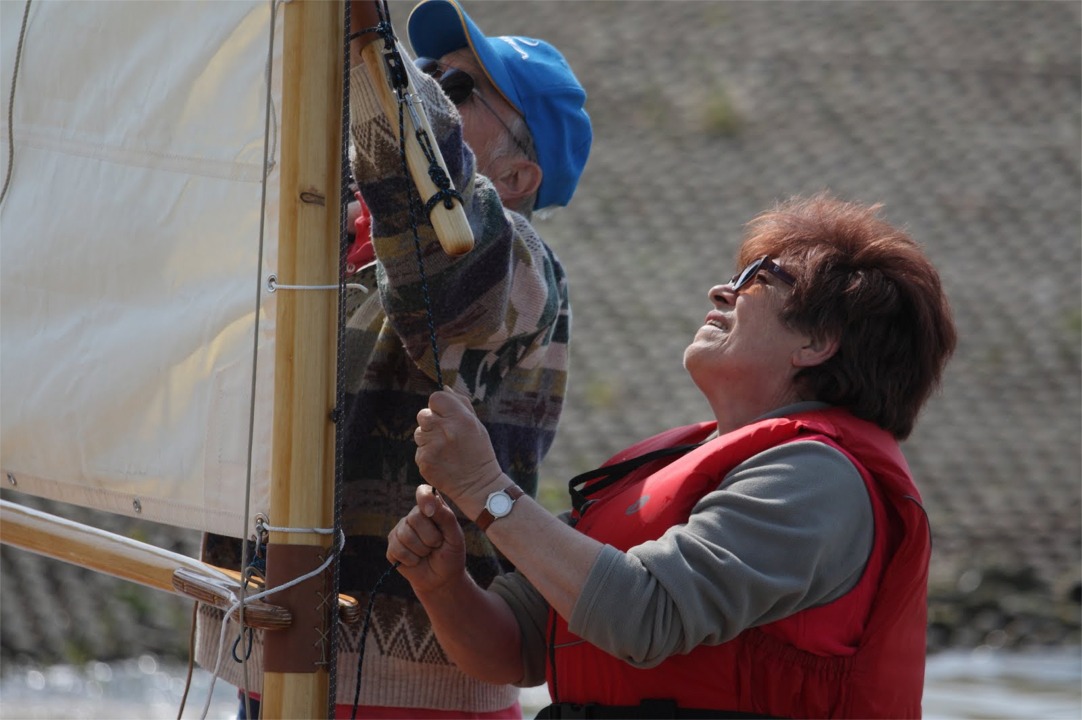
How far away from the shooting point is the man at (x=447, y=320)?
5.12 ft

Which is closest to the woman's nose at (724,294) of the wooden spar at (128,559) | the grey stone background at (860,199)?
the wooden spar at (128,559)

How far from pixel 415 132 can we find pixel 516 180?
1.48ft

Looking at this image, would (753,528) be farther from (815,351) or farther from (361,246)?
(361,246)

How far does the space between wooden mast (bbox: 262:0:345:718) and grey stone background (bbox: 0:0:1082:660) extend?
10.5ft

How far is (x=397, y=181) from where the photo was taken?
5.03ft

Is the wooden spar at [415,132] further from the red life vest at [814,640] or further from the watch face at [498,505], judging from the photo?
the red life vest at [814,640]

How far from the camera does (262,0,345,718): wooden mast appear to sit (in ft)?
4.78

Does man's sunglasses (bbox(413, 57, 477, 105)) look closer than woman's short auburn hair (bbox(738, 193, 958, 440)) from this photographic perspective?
No

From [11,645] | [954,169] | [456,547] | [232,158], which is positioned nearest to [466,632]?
[456,547]

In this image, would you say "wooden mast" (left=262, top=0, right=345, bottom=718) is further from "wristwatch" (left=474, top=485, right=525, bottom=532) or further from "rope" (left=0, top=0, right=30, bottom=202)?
"rope" (left=0, top=0, right=30, bottom=202)

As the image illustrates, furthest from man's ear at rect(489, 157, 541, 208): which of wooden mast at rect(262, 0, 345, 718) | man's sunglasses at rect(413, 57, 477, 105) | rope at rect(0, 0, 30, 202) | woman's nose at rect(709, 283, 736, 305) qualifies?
rope at rect(0, 0, 30, 202)

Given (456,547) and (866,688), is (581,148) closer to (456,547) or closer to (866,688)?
(456,547)

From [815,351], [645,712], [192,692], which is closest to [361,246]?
[815,351]

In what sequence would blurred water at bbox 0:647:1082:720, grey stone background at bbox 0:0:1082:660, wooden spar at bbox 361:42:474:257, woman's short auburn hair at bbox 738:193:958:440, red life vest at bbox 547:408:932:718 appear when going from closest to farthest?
wooden spar at bbox 361:42:474:257 < red life vest at bbox 547:408:932:718 < woman's short auburn hair at bbox 738:193:958:440 < blurred water at bbox 0:647:1082:720 < grey stone background at bbox 0:0:1082:660
